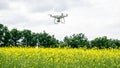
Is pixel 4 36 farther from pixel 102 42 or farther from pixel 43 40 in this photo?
pixel 102 42

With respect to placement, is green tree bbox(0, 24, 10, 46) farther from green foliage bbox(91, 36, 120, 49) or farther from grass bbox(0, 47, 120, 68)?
grass bbox(0, 47, 120, 68)

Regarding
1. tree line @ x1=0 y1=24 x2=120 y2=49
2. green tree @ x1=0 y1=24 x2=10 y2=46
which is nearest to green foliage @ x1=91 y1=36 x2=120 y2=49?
tree line @ x1=0 y1=24 x2=120 y2=49

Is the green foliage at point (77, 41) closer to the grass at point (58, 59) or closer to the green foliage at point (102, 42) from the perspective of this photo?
the green foliage at point (102, 42)

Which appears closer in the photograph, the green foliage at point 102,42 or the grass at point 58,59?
the grass at point 58,59

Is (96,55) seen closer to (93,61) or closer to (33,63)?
(93,61)

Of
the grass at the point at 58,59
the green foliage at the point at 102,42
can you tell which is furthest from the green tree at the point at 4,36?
the grass at the point at 58,59

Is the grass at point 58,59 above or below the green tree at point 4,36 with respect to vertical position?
below
